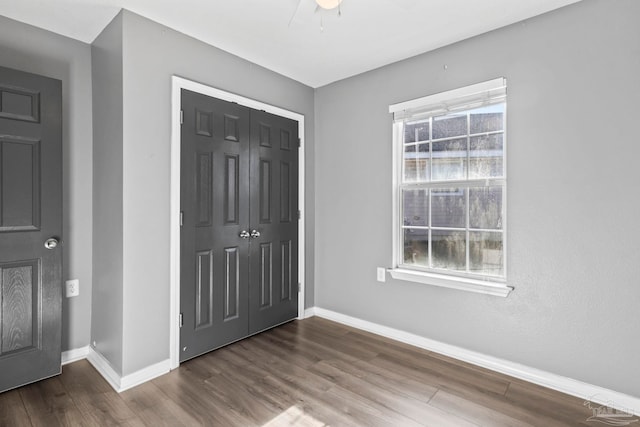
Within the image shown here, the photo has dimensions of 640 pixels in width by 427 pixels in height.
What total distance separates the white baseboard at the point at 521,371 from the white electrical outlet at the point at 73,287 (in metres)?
2.41

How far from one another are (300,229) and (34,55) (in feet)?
8.33

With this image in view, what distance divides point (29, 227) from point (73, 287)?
595mm

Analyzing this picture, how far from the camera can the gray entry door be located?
211cm

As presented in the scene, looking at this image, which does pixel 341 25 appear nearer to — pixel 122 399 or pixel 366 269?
pixel 366 269

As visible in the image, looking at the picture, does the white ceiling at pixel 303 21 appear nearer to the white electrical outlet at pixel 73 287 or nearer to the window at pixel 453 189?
the window at pixel 453 189

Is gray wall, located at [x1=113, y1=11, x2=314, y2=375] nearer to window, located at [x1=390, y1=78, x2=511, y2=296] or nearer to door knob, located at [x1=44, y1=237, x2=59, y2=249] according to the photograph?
door knob, located at [x1=44, y1=237, x2=59, y2=249]

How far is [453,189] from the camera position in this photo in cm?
267

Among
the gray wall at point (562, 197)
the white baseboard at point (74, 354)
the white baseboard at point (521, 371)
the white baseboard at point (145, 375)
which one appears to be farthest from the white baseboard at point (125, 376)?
the gray wall at point (562, 197)

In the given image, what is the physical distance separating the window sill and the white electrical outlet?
2.58 metres

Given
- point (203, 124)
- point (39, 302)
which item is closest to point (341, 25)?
point (203, 124)

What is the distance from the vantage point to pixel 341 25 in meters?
2.38

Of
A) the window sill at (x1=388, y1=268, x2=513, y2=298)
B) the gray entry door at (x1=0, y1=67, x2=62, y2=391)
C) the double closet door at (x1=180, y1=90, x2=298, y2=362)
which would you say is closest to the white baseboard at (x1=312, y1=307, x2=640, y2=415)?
the window sill at (x1=388, y1=268, x2=513, y2=298)

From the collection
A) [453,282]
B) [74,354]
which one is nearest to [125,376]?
[74,354]

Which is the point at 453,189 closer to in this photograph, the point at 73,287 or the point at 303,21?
the point at 303,21
